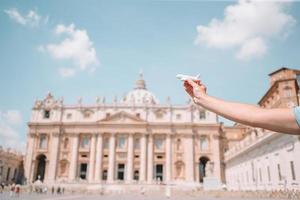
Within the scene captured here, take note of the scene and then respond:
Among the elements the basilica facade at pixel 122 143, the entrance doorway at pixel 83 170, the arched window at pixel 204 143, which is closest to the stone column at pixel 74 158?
the basilica facade at pixel 122 143

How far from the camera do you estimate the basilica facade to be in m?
50.2

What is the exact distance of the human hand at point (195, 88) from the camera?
1.81 metres

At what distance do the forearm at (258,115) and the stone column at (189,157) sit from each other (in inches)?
1953

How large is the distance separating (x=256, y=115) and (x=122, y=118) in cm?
5081

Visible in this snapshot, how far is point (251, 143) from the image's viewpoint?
1235 inches

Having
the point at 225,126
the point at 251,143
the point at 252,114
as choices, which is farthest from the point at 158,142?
the point at 252,114

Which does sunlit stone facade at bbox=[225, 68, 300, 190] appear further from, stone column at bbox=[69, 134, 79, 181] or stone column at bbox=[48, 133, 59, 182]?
stone column at bbox=[48, 133, 59, 182]

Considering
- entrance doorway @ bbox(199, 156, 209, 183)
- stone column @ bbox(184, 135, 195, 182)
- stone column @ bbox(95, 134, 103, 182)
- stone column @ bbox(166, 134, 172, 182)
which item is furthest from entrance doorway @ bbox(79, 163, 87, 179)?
entrance doorway @ bbox(199, 156, 209, 183)

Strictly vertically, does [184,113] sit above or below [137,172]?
above

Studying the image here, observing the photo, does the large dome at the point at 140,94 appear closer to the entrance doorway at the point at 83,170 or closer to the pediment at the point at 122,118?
the pediment at the point at 122,118

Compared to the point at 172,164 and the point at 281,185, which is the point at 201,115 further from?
the point at 281,185

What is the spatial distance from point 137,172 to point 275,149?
30.8 metres

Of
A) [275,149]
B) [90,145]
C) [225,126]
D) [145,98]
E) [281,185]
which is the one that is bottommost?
[281,185]

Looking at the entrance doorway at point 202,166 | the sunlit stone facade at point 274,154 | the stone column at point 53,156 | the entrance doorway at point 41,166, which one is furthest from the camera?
the entrance doorway at point 202,166
